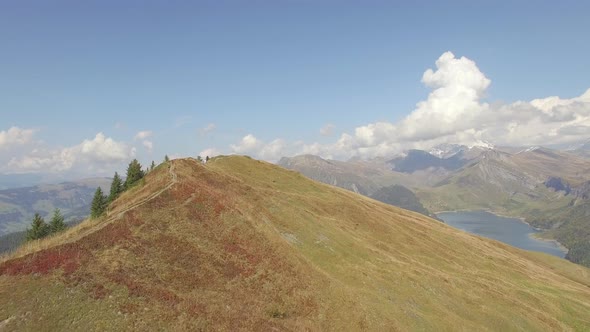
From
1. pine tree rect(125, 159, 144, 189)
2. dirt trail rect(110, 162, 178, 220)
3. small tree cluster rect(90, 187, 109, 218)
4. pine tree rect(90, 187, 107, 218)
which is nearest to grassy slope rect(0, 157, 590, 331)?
dirt trail rect(110, 162, 178, 220)

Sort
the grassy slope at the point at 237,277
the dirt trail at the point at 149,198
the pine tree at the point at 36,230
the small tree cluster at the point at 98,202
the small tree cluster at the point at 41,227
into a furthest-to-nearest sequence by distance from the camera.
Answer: the small tree cluster at the point at 98,202, the small tree cluster at the point at 41,227, the pine tree at the point at 36,230, the dirt trail at the point at 149,198, the grassy slope at the point at 237,277

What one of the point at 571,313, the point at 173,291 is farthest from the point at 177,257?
the point at 571,313

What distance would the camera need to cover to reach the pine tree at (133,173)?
8538 cm

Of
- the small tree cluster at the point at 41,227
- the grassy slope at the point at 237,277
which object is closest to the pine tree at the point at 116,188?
the small tree cluster at the point at 41,227

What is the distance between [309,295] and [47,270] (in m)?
26.2

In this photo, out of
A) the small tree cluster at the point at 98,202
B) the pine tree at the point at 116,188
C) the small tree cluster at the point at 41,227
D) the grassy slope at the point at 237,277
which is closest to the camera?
the grassy slope at the point at 237,277

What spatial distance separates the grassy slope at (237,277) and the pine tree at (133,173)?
16.4m

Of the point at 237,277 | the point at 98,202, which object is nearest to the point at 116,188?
the point at 98,202

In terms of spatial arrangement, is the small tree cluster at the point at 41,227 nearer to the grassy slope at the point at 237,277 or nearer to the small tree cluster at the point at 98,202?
the small tree cluster at the point at 98,202

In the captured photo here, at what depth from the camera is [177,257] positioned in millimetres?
40750

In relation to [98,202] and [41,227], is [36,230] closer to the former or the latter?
[41,227]

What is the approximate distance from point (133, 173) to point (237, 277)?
181ft

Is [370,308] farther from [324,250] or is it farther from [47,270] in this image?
[47,270]

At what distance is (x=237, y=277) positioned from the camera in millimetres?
41625
